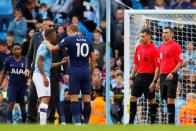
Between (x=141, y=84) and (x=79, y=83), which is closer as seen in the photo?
(x=79, y=83)

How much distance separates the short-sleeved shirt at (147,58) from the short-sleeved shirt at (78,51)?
98cm

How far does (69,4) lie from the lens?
68.9ft

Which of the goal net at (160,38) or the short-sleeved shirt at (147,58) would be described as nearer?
the short-sleeved shirt at (147,58)

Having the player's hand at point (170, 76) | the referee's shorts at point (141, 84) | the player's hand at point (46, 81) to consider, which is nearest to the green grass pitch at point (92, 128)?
the player's hand at point (46, 81)

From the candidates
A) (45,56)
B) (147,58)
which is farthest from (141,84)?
(45,56)

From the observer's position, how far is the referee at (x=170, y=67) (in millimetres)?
15461

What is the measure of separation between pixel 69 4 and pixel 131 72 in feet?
15.3

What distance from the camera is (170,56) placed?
1556cm

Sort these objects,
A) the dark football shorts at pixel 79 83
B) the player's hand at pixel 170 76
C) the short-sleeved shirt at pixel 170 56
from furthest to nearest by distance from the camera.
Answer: the short-sleeved shirt at pixel 170 56 → the player's hand at pixel 170 76 → the dark football shorts at pixel 79 83

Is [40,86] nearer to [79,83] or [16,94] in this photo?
[79,83]

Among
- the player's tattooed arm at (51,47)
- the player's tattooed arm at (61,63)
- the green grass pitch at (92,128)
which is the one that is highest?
the player's tattooed arm at (51,47)

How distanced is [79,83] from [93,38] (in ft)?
16.7

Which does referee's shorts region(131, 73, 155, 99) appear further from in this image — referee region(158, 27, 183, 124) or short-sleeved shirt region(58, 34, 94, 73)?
short-sleeved shirt region(58, 34, 94, 73)

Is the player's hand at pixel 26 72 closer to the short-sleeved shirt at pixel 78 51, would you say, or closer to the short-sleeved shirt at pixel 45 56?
the short-sleeved shirt at pixel 45 56
